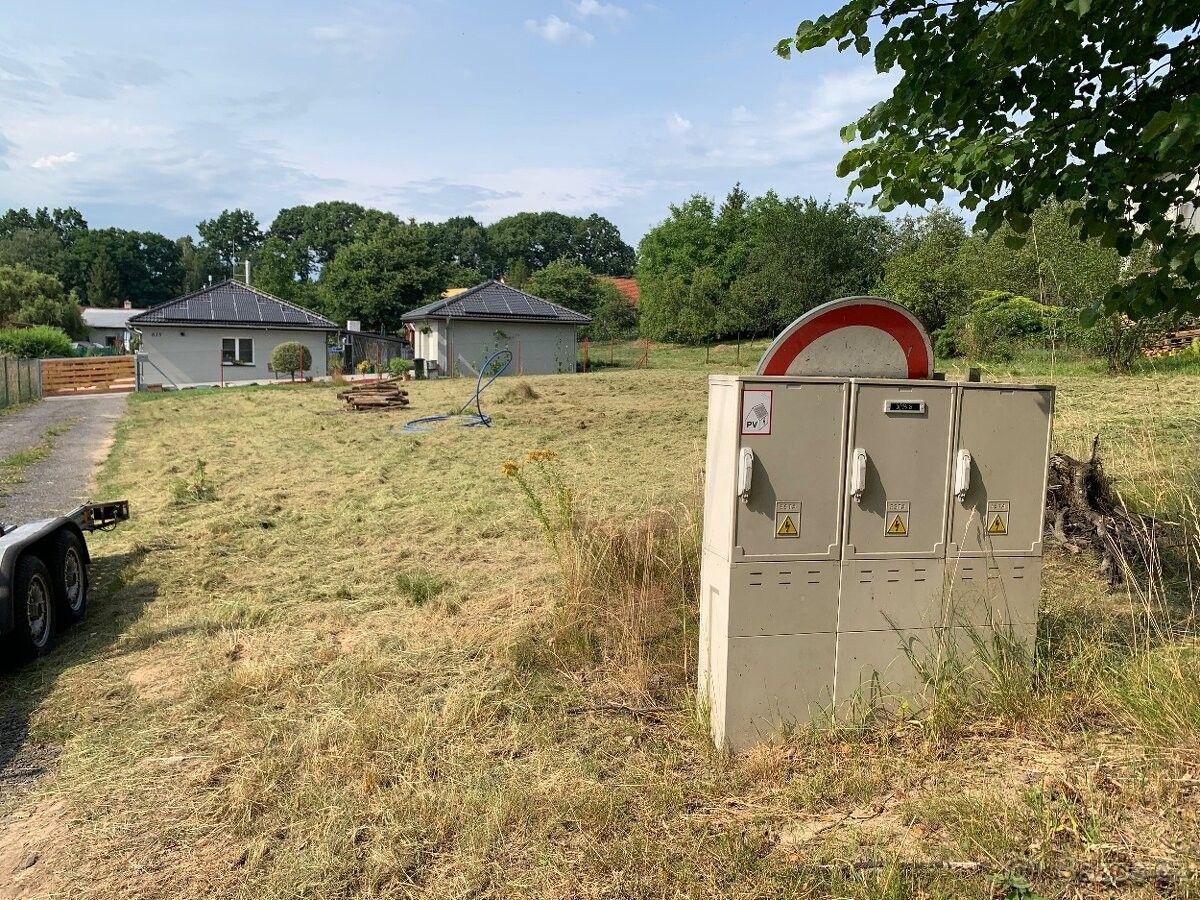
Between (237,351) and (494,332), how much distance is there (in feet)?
37.0

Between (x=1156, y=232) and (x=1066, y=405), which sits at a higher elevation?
(x=1156, y=232)

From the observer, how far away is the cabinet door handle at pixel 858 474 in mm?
3414

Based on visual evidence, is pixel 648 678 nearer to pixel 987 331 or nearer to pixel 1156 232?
pixel 1156 232

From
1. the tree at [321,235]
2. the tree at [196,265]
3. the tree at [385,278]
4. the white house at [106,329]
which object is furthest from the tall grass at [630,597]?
the tree at [196,265]

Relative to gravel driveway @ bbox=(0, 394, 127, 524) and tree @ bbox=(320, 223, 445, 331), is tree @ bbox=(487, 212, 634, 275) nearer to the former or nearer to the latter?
tree @ bbox=(320, 223, 445, 331)

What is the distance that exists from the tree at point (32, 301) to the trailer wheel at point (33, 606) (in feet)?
177

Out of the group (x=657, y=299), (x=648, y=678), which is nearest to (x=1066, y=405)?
(x=648, y=678)

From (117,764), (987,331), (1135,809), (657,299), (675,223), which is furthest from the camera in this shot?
(675,223)

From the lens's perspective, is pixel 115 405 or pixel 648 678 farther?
pixel 115 405

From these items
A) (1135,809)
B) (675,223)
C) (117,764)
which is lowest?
(117,764)

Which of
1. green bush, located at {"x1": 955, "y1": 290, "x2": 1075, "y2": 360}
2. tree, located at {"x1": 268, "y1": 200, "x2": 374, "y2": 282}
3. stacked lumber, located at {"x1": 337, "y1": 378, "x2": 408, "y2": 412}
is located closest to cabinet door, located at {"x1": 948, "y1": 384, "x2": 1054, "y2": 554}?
stacked lumber, located at {"x1": 337, "y1": 378, "x2": 408, "y2": 412}

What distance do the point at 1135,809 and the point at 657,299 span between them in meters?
42.0

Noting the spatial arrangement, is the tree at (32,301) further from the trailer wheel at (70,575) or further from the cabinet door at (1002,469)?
the cabinet door at (1002,469)

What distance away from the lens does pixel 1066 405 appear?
12.9 metres
